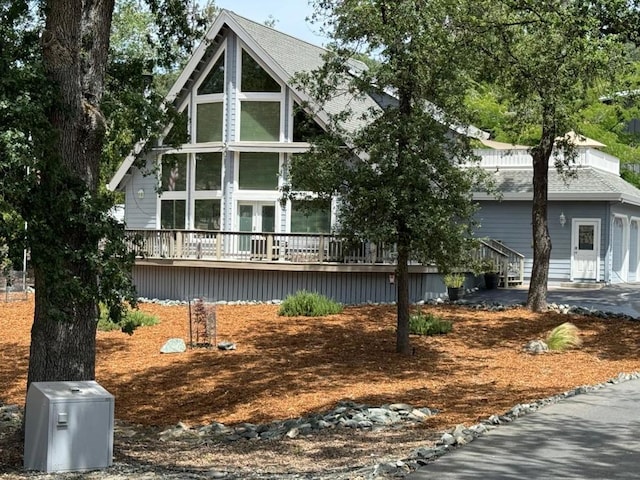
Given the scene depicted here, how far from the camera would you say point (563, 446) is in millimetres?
7781

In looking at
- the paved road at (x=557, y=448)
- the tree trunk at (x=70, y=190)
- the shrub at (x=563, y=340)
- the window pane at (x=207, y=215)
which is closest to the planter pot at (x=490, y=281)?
the window pane at (x=207, y=215)

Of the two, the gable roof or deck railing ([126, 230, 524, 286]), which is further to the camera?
the gable roof

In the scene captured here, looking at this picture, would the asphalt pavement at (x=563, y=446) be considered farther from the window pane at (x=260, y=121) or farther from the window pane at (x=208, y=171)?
the window pane at (x=208, y=171)

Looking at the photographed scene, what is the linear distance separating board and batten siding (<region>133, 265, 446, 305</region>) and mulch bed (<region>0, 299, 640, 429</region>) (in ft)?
5.78

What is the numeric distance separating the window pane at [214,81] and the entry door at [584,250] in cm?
1227

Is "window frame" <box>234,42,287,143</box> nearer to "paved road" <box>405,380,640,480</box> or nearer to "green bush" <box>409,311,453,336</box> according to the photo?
"green bush" <box>409,311,453,336</box>

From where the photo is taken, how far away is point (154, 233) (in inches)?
957

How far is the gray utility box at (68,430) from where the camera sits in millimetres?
7906

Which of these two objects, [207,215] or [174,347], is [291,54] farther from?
[174,347]

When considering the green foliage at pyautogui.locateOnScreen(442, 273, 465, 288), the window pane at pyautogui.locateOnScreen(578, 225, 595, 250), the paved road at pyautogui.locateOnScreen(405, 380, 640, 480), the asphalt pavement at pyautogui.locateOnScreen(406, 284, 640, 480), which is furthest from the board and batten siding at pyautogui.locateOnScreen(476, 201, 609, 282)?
the paved road at pyautogui.locateOnScreen(405, 380, 640, 480)

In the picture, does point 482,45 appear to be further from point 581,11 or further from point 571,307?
point 571,307

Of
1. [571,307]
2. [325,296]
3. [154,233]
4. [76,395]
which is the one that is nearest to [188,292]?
[154,233]

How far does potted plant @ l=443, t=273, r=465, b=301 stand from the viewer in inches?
870

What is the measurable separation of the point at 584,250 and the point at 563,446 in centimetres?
2116
